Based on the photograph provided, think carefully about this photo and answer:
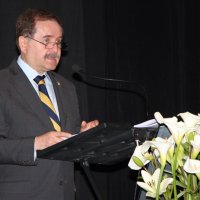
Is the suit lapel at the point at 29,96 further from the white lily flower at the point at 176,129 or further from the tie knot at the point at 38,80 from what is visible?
the white lily flower at the point at 176,129

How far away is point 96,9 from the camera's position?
3.69 m

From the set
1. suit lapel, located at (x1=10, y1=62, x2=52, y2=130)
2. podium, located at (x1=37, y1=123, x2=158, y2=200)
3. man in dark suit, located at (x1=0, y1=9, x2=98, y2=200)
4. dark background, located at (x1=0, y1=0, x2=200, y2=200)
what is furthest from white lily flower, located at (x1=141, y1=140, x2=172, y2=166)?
dark background, located at (x1=0, y1=0, x2=200, y2=200)

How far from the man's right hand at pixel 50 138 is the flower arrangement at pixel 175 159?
1.94 feet

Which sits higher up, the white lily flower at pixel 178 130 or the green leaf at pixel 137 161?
the white lily flower at pixel 178 130

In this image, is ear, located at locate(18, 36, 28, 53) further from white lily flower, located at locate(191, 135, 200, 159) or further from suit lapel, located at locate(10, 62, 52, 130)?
white lily flower, located at locate(191, 135, 200, 159)

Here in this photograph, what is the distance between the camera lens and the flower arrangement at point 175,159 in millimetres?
1248

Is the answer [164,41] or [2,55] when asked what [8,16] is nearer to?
[2,55]

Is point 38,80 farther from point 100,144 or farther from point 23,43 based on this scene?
point 100,144

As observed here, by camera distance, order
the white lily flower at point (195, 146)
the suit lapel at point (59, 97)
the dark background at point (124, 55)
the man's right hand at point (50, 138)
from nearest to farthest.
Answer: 1. the white lily flower at point (195, 146)
2. the man's right hand at point (50, 138)
3. the suit lapel at point (59, 97)
4. the dark background at point (124, 55)

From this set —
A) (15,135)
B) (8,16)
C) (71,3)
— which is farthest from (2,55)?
(15,135)

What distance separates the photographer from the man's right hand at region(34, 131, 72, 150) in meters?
1.89

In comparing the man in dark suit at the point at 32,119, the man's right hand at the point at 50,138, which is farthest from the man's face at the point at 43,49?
the man's right hand at the point at 50,138

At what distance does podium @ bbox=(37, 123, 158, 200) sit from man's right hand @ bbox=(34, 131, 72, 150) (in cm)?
10

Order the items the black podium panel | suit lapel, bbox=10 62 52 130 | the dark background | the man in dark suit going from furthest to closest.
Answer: the dark background < suit lapel, bbox=10 62 52 130 < the man in dark suit < the black podium panel
